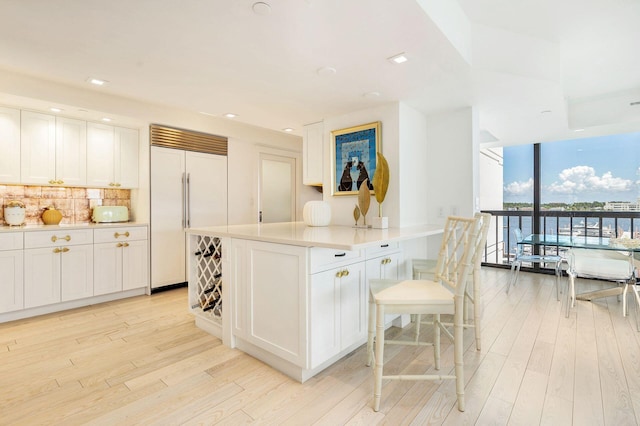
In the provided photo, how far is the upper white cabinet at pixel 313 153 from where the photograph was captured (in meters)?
3.58

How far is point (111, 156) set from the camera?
3.78m

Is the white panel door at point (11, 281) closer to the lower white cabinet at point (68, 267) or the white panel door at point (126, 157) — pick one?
the lower white cabinet at point (68, 267)

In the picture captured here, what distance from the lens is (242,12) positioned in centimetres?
161

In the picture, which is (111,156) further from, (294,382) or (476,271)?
(476,271)

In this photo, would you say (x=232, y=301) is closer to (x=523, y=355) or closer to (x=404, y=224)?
(x=404, y=224)

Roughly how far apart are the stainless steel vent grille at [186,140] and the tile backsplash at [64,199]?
932mm

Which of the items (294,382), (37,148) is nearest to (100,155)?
(37,148)

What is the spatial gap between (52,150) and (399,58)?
3736 mm

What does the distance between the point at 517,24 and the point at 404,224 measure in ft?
5.91

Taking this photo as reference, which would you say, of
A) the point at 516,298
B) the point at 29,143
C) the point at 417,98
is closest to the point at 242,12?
the point at 417,98

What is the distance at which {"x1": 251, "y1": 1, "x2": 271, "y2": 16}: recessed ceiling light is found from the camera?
153 cm

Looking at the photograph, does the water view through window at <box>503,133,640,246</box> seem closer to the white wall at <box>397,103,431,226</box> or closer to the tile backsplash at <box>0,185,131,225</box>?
the white wall at <box>397,103,431,226</box>

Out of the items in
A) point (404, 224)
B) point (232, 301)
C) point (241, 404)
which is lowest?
point (241, 404)

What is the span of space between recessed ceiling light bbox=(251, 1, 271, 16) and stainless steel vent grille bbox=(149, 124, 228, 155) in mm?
2829
